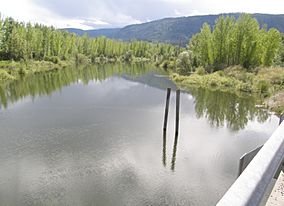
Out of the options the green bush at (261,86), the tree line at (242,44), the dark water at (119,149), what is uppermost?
the tree line at (242,44)

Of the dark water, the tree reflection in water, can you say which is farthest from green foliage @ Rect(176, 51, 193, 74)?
the dark water

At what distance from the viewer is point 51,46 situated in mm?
75188

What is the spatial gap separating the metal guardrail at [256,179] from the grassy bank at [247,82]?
26724mm

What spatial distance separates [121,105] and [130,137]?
9211mm

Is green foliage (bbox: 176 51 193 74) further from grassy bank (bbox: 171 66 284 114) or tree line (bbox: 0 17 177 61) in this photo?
tree line (bbox: 0 17 177 61)

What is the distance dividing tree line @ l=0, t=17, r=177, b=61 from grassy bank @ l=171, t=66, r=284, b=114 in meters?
35.2

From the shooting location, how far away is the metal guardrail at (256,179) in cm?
139

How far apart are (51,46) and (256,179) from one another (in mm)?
79367

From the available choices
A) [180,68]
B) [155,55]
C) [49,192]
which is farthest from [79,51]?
[49,192]

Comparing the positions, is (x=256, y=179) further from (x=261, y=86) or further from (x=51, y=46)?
(x=51, y=46)

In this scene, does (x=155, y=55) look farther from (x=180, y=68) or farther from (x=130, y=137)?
(x=130, y=137)

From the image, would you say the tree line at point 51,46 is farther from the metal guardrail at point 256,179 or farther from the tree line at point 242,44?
the metal guardrail at point 256,179

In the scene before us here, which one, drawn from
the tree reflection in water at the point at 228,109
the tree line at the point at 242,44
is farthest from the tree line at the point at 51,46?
the tree reflection in water at the point at 228,109

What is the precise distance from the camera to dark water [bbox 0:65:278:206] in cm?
1056
